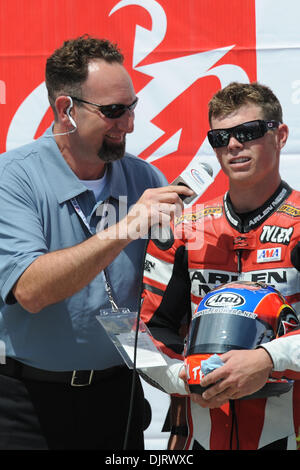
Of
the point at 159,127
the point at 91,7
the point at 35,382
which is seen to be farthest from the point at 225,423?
the point at 91,7

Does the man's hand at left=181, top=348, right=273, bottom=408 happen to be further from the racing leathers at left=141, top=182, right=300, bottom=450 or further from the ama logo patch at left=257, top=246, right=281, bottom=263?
the ama logo patch at left=257, top=246, right=281, bottom=263

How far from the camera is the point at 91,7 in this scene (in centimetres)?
345

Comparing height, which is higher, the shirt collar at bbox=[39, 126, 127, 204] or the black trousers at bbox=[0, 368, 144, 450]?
the shirt collar at bbox=[39, 126, 127, 204]

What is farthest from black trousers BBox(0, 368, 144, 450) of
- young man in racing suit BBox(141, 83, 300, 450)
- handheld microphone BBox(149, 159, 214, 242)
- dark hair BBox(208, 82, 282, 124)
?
dark hair BBox(208, 82, 282, 124)

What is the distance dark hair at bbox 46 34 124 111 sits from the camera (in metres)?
2.37

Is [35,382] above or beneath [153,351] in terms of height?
beneath

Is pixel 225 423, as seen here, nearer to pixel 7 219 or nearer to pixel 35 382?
pixel 35 382

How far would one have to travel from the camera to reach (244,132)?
2176mm

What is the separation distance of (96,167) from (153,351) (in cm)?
76

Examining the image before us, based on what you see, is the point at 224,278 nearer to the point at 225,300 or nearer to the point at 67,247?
the point at 225,300

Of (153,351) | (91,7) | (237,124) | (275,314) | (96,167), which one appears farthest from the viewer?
(91,7)

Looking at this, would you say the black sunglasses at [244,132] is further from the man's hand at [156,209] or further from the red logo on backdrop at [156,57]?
the red logo on backdrop at [156,57]

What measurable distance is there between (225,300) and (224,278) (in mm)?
237

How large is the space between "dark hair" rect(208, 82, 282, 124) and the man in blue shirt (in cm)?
32
